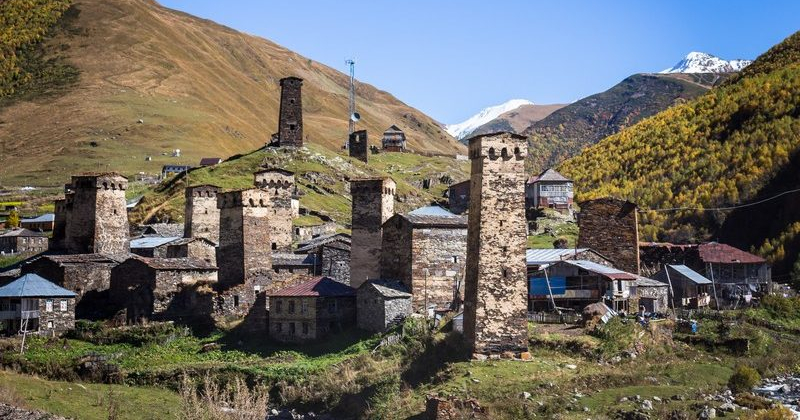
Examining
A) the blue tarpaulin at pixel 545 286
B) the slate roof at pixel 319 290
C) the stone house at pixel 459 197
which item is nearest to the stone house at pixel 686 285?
the blue tarpaulin at pixel 545 286

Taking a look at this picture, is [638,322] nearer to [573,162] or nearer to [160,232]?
[160,232]

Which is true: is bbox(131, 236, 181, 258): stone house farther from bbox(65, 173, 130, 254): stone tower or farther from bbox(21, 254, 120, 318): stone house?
bbox(21, 254, 120, 318): stone house

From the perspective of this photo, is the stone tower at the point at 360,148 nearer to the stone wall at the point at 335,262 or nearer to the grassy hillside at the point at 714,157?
the grassy hillside at the point at 714,157

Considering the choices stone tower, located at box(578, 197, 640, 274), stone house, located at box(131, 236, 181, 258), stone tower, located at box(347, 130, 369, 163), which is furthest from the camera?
stone tower, located at box(347, 130, 369, 163)

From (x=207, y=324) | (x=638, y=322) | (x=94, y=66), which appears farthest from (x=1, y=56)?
(x=638, y=322)

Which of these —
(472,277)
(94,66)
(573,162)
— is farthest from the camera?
(94,66)

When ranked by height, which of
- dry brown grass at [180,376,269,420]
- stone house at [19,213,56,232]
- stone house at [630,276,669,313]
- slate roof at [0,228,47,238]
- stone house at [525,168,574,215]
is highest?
stone house at [525,168,574,215]

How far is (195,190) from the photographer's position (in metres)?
66.4

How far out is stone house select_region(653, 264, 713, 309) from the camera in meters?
54.8

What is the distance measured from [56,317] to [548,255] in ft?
78.5

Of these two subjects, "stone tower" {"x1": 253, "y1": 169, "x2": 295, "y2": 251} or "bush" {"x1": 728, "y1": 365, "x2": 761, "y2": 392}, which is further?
"stone tower" {"x1": 253, "y1": 169, "x2": 295, "y2": 251}

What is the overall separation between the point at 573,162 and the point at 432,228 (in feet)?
215

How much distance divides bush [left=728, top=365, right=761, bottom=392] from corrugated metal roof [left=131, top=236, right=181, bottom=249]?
1421 inches

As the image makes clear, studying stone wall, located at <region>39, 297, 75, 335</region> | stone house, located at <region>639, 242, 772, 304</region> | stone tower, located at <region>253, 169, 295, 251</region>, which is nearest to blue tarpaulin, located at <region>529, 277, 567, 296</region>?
stone house, located at <region>639, 242, 772, 304</region>
